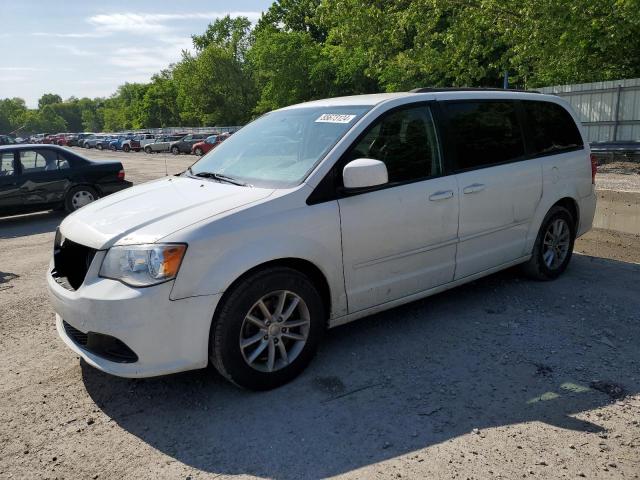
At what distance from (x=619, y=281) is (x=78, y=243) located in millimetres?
4975

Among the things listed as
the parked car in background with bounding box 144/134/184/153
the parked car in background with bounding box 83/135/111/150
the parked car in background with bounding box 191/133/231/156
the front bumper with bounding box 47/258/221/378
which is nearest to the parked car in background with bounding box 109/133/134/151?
the parked car in background with bounding box 83/135/111/150

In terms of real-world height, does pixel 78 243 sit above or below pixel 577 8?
below

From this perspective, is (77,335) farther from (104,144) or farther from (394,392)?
(104,144)

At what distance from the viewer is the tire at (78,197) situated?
1094cm

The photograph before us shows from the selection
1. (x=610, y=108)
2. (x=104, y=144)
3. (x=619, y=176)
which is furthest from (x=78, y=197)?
(x=104, y=144)

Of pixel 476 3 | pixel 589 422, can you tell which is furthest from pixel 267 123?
pixel 476 3

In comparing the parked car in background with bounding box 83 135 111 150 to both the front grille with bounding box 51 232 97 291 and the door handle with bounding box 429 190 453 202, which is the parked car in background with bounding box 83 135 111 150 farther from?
the door handle with bounding box 429 190 453 202

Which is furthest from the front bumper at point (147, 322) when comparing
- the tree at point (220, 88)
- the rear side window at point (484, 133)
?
the tree at point (220, 88)

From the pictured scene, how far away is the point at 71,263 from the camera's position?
3.49 m

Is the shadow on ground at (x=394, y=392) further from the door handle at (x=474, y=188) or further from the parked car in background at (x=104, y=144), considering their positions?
the parked car in background at (x=104, y=144)

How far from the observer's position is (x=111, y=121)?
135000 mm

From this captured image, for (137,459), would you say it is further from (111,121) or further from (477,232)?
(111,121)

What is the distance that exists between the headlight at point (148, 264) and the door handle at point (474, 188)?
2.35 meters

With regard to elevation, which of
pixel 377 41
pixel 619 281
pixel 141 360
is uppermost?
pixel 377 41
